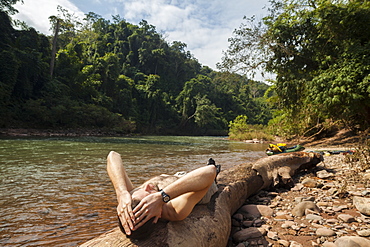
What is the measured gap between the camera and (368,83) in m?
7.42

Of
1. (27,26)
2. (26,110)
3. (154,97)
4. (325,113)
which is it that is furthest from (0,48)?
(325,113)

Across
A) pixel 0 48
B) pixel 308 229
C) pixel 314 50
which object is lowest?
pixel 308 229

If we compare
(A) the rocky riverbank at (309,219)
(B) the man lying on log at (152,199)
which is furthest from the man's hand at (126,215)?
(A) the rocky riverbank at (309,219)

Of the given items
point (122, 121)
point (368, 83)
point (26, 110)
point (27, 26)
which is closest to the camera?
point (368, 83)

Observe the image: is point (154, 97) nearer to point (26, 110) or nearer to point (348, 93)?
point (26, 110)

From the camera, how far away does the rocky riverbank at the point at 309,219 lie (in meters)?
2.04

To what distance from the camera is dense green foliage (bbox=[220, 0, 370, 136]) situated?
320 inches

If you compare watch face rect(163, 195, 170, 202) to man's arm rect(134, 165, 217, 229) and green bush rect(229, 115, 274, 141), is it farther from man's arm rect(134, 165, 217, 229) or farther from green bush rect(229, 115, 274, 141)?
green bush rect(229, 115, 274, 141)

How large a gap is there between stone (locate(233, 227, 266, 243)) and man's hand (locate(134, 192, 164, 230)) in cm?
113

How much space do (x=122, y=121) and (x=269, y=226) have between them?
31778 mm

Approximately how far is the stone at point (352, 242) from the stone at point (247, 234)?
661 mm

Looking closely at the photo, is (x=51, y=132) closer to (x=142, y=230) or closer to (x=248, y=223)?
(x=248, y=223)

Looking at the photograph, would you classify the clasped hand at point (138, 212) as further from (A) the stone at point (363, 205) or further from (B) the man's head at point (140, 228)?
(A) the stone at point (363, 205)

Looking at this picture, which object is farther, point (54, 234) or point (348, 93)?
point (348, 93)
